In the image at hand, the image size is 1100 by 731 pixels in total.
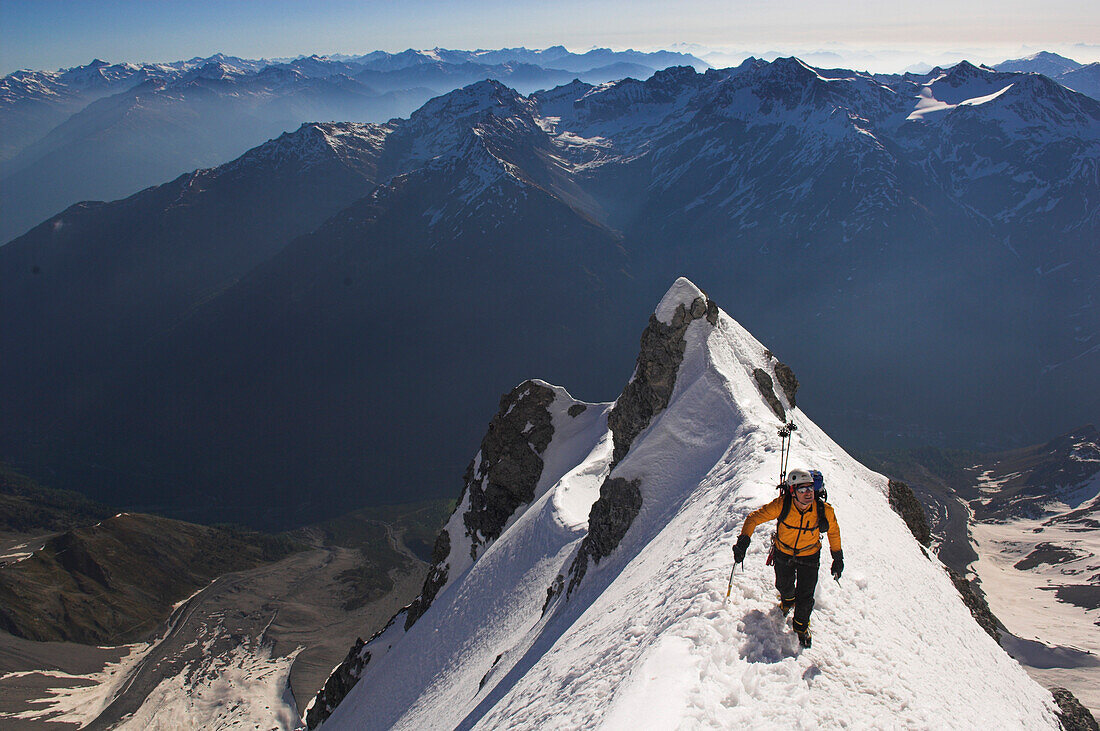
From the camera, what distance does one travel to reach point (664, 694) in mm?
12594

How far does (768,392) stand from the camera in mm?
37438

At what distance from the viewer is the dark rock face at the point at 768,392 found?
1412 inches

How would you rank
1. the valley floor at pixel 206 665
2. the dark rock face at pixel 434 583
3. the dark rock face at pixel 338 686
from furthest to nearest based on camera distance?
the valley floor at pixel 206 665 → the dark rock face at pixel 434 583 → the dark rock face at pixel 338 686

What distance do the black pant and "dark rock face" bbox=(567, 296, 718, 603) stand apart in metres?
18.7

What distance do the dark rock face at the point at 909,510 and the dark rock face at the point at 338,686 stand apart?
49094 millimetres

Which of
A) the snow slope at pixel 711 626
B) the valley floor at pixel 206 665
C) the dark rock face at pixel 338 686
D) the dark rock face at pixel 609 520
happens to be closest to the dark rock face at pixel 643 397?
the dark rock face at pixel 609 520

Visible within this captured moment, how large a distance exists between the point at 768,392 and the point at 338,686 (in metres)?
51.6

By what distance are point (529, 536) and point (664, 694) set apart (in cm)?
3554

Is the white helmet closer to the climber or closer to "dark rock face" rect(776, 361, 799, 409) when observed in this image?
the climber

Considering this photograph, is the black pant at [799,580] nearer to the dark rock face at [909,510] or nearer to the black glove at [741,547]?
the black glove at [741,547]

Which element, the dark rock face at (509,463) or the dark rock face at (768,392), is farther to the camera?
the dark rock face at (509,463)

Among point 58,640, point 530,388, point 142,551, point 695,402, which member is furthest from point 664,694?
point 142,551

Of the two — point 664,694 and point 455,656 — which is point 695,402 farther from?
point 455,656

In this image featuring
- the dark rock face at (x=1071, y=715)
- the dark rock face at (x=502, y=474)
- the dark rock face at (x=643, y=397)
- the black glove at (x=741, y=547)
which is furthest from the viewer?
the dark rock face at (x=502, y=474)
